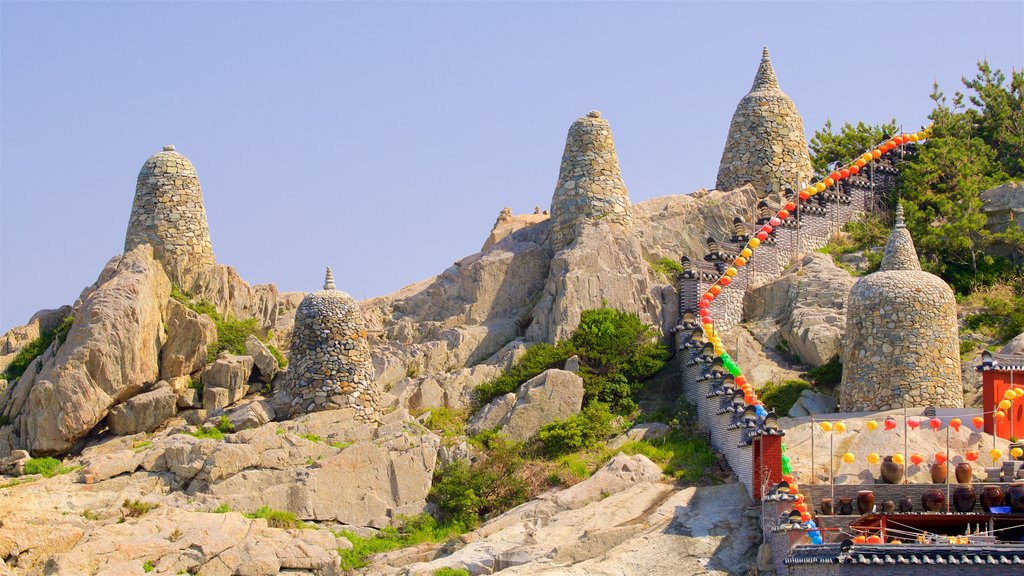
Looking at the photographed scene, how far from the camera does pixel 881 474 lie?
146 ft

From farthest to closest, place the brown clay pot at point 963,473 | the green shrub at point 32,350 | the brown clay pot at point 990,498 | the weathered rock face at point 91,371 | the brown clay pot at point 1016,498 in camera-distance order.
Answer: the green shrub at point 32,350, the weathered rock face at point 91,371, the brown clay pot at point 963,473, the brown clay pot at point 990,498, the brown clay pot at point 1016,498

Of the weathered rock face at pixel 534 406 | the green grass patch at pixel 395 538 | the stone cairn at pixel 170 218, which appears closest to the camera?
the green grass patch at pixel 395 538

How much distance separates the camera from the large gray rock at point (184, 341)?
2013 inches

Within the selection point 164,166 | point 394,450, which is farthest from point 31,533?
point 164,166

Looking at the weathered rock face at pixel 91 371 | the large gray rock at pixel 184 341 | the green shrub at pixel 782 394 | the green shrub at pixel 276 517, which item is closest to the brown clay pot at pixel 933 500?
the green shrub at pixel 782 394

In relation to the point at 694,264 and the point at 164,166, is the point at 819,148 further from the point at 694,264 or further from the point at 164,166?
the point at 164,166

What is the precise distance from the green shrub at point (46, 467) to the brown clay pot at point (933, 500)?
20871 mm

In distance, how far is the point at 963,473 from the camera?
43844 mm

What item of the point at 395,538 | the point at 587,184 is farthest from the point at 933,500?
the point at 587,184

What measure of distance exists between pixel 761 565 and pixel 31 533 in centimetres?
1682

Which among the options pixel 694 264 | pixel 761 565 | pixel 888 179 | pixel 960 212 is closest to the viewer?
pixel 761 565

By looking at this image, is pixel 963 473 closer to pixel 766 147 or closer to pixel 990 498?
pixel 990 498

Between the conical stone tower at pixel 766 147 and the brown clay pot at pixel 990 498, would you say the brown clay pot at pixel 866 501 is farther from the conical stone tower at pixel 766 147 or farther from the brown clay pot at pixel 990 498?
the conical stone tower at pixel 766 147

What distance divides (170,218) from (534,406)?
12.2 m
